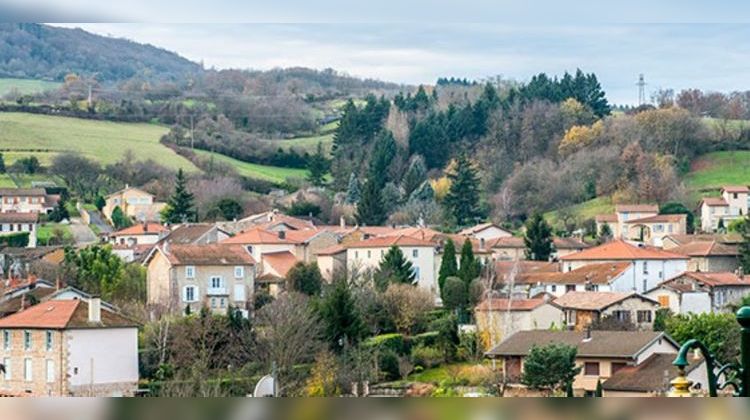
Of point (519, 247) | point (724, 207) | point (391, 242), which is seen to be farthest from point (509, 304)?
point (724, 207)

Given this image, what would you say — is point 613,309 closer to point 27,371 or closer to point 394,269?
point 394,269

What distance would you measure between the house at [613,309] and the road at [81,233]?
9063 millimetres

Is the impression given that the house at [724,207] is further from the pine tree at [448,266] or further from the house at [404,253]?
the pine tree at [448,266]

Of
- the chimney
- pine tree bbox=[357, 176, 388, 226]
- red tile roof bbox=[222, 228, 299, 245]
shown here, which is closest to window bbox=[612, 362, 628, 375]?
the chimney

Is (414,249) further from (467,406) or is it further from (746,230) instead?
(467,406)

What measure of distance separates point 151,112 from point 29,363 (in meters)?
19.0

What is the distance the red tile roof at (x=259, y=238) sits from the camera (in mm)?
21688

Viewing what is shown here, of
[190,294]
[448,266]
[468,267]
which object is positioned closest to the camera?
[468,267]

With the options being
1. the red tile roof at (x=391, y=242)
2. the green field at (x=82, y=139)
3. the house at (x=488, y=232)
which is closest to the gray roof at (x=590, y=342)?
the red tile roof at (x=391, y=242)

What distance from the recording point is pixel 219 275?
19.1m

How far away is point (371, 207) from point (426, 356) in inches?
530

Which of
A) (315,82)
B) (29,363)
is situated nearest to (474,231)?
(29,363)

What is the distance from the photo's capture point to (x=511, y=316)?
15555 millimetres

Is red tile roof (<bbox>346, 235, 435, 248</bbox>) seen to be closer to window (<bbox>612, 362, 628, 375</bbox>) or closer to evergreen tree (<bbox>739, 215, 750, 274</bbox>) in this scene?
evergreen tree (<bbox>739, 215, 750, 274</bbox>)
